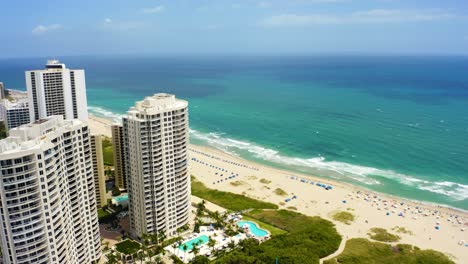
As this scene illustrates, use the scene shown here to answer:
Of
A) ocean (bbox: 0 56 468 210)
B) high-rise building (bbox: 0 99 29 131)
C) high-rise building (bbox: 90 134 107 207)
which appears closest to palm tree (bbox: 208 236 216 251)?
high-rise building (bbox: 90 134 107 207)

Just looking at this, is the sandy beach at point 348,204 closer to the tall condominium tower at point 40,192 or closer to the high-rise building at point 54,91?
the high-rise building at point 54,91

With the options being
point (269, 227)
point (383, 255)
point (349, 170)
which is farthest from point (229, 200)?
point (349, 170)

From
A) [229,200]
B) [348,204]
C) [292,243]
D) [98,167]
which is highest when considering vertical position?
[98,167]

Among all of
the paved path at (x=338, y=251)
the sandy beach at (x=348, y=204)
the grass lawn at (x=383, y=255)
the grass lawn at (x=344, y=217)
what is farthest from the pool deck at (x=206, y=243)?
the sandy beach at (x=348, y=204)

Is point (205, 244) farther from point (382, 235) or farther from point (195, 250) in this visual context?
point (382, 235)

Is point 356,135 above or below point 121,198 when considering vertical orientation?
above

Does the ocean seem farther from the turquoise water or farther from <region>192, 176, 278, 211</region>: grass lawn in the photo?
the turquoise water

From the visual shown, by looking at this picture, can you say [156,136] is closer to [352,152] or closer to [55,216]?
[55,216]
